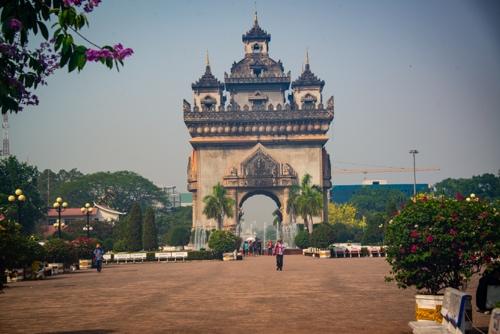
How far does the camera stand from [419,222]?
592 inches

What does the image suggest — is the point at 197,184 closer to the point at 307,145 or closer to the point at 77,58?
the point at 307,145

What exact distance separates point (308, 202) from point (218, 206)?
30.3 ft

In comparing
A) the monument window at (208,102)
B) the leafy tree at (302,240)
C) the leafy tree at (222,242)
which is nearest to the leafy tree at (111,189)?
the monument window at (208,102)

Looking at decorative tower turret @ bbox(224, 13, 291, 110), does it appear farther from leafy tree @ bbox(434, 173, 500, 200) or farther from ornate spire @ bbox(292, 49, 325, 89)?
leafy tree @ bbox(434, 173, 500, 200)

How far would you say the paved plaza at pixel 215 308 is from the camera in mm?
15016

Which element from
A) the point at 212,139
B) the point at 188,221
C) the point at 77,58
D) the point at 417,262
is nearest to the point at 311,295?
the point at 417,262

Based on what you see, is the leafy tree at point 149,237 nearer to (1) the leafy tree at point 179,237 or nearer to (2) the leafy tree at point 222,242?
(2) the leafy tree at point 222,242

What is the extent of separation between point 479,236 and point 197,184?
7190 cm

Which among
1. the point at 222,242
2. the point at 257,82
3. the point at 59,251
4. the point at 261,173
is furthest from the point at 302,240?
the point at 59,251

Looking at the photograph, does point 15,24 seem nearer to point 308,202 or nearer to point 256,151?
point 308,202

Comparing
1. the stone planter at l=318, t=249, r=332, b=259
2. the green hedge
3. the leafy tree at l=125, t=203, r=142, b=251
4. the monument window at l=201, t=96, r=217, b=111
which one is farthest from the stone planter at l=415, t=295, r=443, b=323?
the monument window at l=201, t=96, r=217, b=111

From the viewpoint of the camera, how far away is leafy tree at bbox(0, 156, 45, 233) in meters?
82.2

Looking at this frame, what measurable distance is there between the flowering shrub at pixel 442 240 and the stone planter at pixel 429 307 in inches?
29.2

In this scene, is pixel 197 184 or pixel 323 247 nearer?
pixel 323 247
